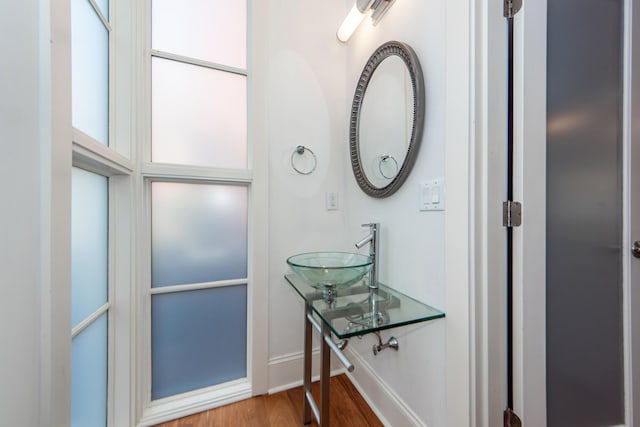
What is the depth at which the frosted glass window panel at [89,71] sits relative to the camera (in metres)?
0.79

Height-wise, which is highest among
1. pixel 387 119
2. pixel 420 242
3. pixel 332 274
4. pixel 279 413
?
pixel 387 119

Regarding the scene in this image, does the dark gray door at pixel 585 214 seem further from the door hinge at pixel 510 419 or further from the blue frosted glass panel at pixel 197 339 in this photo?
the blue frosted glass panel at pixel 197 339

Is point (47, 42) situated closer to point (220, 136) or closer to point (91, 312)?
point (220, 136)

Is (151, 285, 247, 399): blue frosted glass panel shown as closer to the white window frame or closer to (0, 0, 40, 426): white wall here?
the white window frame

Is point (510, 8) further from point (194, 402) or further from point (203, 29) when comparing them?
point (194, 402)

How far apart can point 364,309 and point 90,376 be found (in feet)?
3.80

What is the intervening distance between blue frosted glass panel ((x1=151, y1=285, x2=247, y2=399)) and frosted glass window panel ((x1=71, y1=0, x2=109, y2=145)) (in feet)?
2.88

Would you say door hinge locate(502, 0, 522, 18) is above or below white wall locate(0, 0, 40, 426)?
above

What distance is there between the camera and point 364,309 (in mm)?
982

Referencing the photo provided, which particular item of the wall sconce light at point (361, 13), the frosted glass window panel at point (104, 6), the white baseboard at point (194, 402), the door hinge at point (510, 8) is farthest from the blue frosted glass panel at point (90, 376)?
the wall sconce light at point (361, 13)

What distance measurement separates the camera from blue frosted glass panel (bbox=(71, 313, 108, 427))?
84cm

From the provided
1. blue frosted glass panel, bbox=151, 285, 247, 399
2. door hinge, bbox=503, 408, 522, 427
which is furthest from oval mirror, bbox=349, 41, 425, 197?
blue frosted glass panel, bbox=151, 285, 247, 399

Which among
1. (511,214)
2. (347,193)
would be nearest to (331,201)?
(347,193)

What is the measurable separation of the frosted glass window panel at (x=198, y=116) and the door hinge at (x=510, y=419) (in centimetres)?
160
